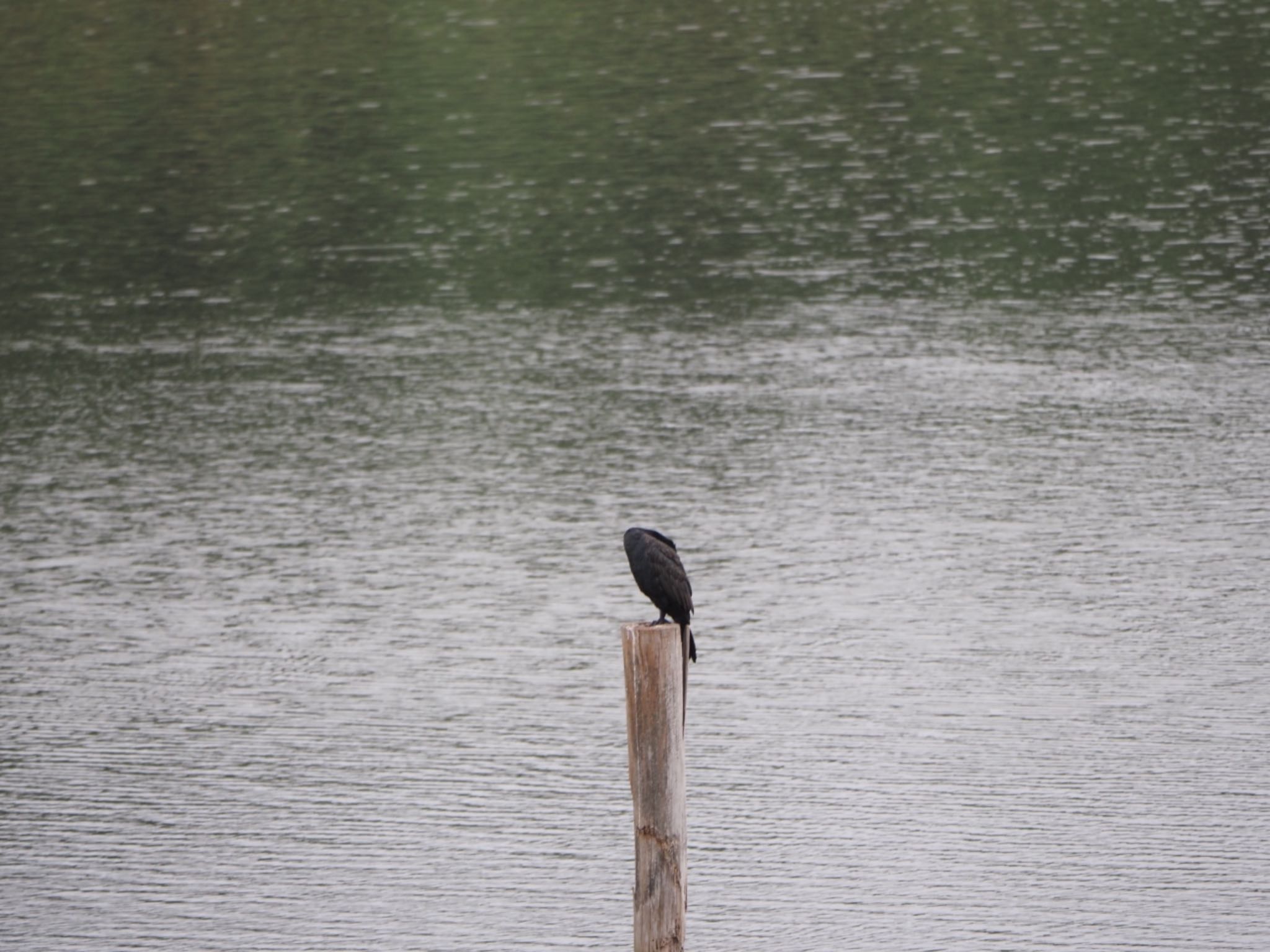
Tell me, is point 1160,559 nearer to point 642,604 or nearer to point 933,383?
point 642,604

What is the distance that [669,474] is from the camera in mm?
31125

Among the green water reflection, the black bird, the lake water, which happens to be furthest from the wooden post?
the green water reflection

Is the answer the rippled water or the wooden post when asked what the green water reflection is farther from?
the wooden post

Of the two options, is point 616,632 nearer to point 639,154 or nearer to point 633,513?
point 633,513

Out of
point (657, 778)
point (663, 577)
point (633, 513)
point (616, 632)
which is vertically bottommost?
point (633, 513)

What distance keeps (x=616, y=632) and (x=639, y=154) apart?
101 feet

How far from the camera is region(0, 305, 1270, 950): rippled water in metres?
18.9

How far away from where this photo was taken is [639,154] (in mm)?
54594

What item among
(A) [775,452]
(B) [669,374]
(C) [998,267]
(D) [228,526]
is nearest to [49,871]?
(D) [228,526]

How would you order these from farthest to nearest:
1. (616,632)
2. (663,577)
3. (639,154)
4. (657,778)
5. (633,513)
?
(639,154)
(633,513)
(616,632)
(663,577)
(657,778)

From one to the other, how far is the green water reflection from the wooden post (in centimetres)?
2855

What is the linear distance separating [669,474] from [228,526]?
252 inches

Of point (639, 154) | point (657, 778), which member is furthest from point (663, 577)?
point (639, 154)

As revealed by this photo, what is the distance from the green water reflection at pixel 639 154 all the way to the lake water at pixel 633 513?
239 millimetres
